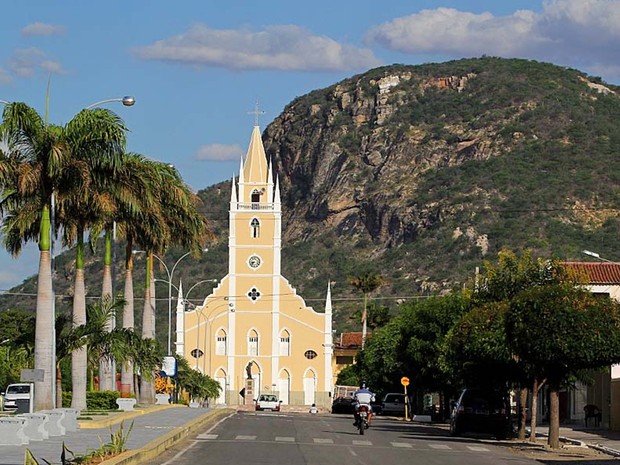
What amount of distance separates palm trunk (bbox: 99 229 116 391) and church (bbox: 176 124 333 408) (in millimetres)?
81714

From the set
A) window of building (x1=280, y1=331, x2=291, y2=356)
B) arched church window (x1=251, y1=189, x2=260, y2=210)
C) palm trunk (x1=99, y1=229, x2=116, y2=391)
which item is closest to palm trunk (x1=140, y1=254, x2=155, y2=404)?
palm trunk (x1=99, y1=229, x2=116, y2=391)

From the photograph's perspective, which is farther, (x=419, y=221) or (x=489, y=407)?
(x=419, y=221)

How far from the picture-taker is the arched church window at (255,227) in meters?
138

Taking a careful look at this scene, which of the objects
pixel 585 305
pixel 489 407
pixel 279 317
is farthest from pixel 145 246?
pixel 279 317

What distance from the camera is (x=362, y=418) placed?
4341 centimetres

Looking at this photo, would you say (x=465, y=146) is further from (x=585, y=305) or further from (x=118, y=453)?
(x=118, y=453)

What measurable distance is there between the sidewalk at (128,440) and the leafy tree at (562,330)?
32.4ft

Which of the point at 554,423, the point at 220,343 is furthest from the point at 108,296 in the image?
the point at 220,343

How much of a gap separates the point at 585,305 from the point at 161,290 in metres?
137

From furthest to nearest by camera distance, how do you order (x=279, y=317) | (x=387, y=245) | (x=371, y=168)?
(x=371, y=168) → (x=387, y=245) → (x=279, y=317)

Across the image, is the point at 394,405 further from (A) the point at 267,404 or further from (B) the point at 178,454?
(B) the point at 178,454

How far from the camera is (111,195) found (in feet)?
134

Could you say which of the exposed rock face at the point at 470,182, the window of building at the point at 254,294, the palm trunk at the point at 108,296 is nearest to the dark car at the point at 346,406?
the palm trunk at the point at 108,296

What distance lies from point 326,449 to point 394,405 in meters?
48.1
